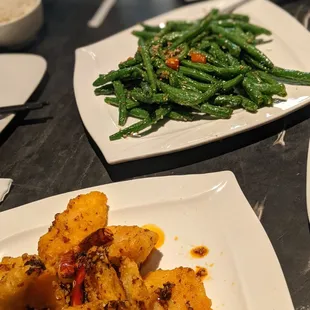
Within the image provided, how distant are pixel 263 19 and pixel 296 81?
2.19ft

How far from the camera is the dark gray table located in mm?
1787

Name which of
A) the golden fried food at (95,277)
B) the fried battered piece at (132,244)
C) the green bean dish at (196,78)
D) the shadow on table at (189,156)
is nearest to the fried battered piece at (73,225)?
the golden fried food at (95,277)

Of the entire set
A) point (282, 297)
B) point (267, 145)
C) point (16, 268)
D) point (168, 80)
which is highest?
point (16, 268)

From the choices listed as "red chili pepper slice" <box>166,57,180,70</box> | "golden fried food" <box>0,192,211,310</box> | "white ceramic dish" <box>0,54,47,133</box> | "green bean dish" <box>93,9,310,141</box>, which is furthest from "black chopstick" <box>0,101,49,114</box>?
"golden fried food" <box>0,192,211,310</box>

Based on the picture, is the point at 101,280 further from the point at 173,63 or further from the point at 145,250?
the point at 173,63

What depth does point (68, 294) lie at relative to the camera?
1546 millimetres

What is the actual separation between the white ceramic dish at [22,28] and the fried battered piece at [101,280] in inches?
80.2

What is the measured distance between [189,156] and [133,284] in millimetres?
847

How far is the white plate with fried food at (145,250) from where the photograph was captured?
4.81 ft

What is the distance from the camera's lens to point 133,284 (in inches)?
57.4

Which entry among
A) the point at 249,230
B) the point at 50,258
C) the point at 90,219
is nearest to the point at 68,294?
the point at 50,258

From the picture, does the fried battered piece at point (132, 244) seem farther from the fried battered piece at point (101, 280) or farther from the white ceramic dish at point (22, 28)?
the white ceramic dish at point (22, 28)

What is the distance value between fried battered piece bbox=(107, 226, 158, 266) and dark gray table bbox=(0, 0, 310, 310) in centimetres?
46

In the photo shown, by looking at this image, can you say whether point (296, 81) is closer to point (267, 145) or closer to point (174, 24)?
point (267, 145)
